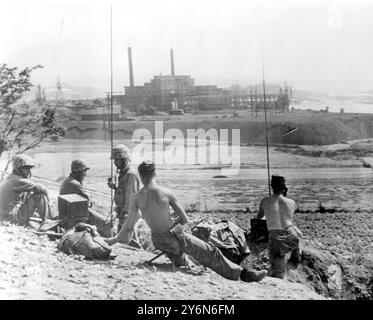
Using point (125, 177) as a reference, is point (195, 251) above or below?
below

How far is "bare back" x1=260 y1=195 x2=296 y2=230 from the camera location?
7.16m

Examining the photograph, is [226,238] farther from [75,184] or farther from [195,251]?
[75,184]

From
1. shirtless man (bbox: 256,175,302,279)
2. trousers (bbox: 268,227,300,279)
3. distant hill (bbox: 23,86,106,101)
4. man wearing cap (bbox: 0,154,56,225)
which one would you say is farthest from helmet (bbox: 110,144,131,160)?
distant hill (bbox: 23,86,106,101)

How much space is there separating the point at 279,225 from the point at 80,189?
2.85 m

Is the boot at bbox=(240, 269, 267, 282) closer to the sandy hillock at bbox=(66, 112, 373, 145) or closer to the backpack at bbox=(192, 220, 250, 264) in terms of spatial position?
the backpack at bbox=(192, 220, 250, 264)

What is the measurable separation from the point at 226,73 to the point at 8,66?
359cm

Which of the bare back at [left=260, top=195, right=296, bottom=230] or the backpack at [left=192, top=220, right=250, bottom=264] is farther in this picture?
Answer: the backpack at [left=192, top=220, right=250, bottom=264]

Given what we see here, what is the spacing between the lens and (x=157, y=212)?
661 cm

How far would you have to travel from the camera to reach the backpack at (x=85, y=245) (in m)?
6.75

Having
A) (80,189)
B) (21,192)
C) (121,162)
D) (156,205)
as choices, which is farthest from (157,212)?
(21,192)

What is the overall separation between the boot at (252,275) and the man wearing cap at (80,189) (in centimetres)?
217

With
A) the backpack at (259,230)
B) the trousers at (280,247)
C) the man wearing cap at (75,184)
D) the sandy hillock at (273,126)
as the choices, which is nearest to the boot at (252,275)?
the trousers at (280,247)

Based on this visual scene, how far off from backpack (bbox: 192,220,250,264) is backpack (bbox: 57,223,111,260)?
137 cm

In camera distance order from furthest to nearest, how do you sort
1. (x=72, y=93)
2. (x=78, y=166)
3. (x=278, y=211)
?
1. (x=72, y=93)
2. (x=78, y=166)
3. (x=278, y=211)
